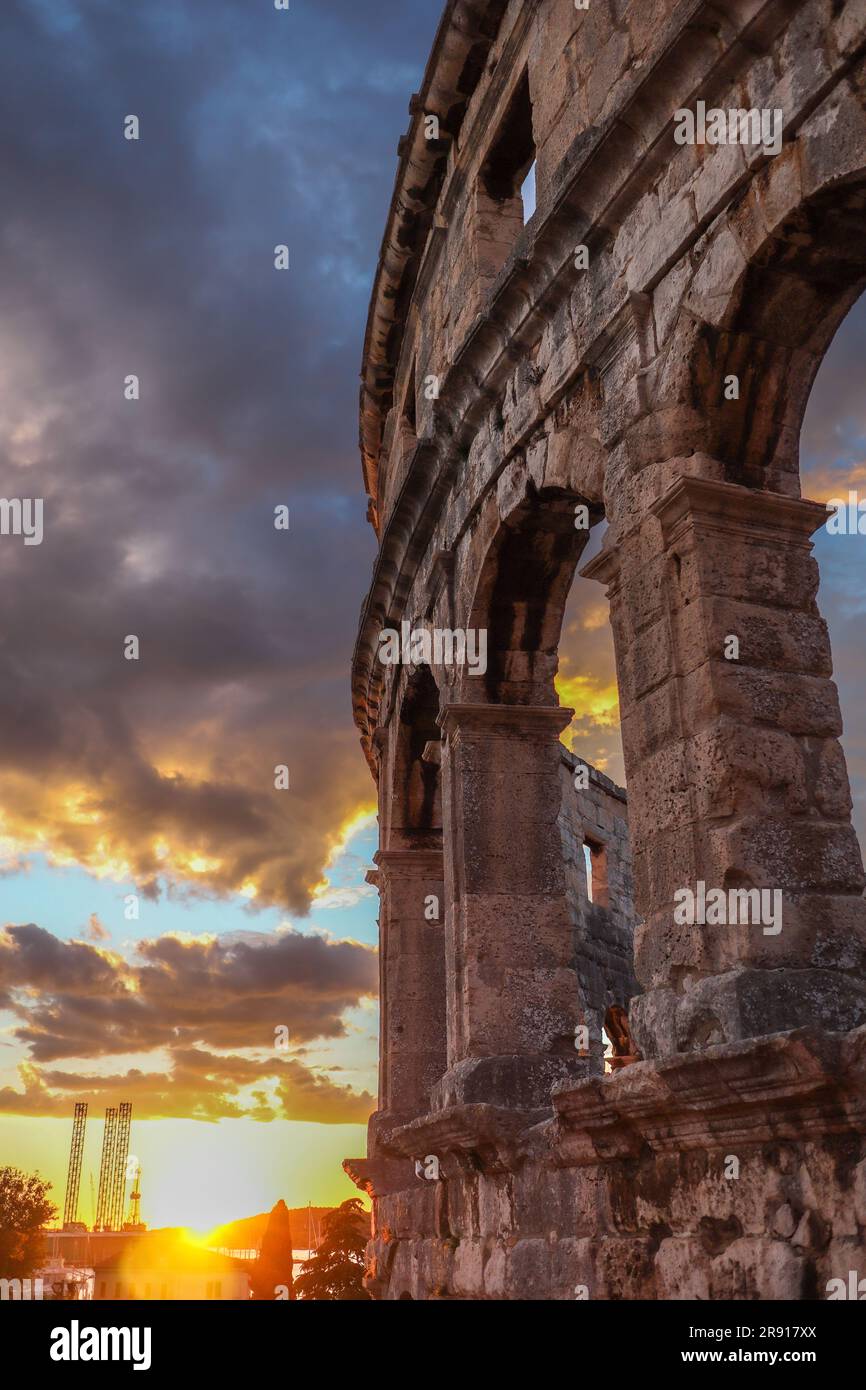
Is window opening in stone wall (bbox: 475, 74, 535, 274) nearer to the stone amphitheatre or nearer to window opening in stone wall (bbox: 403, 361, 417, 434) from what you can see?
the stone amphitheatre

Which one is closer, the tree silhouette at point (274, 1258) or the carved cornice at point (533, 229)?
the carved cornice at point (533, 229)

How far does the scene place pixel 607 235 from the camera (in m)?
5.48

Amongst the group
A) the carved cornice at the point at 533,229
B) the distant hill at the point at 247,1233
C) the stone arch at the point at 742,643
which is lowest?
the distant hill at the point at 247,1233

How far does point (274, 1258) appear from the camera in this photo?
15023 millimetres

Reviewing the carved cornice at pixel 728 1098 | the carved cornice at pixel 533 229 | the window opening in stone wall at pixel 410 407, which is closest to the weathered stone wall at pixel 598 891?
the carved cornice at pixel 533 229

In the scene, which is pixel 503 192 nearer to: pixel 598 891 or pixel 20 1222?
pixel 598 891

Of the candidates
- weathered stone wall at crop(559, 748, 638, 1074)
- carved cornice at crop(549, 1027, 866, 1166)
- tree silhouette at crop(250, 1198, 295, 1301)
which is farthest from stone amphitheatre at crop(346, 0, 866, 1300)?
tree silhouette at crop(250, 1198, 295, 1301)

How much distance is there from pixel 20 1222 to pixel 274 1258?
17.3 metres

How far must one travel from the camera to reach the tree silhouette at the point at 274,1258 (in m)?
14.6

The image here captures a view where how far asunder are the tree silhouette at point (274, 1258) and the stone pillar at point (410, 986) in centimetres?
628

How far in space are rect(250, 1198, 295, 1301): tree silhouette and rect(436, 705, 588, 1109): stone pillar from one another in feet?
31.8

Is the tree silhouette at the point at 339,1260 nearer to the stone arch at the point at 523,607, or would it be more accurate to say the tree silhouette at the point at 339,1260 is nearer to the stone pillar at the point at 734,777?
the stone arch at the point at 523,607
